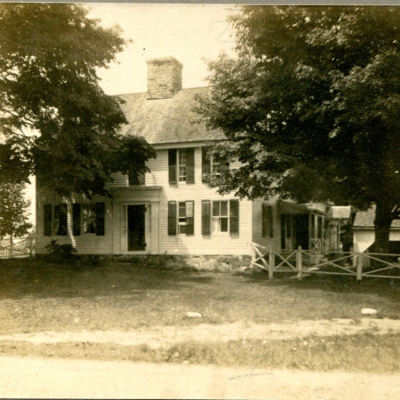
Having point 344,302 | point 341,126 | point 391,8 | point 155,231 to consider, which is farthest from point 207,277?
point 391,8

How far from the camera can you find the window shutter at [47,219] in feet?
66.4

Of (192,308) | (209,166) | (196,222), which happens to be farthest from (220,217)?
(192,308)

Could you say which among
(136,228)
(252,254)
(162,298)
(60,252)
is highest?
(136,228)

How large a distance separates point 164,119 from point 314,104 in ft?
30.1

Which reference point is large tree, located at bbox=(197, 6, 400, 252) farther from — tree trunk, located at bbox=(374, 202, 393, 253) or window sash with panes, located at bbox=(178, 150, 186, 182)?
window sash with panes, located at bbox=(178, 150, 186, 182)

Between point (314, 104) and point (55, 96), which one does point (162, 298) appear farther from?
point (55, 96)

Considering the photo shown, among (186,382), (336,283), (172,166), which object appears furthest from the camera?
(172,166)

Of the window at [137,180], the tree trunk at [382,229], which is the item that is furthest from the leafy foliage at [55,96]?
the tree trunk at [382,229]

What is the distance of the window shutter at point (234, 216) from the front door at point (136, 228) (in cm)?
420

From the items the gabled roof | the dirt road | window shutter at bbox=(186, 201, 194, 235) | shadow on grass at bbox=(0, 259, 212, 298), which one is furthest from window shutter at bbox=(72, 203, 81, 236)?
the dirt road

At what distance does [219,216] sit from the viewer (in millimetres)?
18125

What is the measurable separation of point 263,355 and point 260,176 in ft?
21.8

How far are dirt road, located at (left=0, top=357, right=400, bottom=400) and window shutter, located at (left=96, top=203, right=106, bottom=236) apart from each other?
531 inches

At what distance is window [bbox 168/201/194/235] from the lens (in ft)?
60.7
